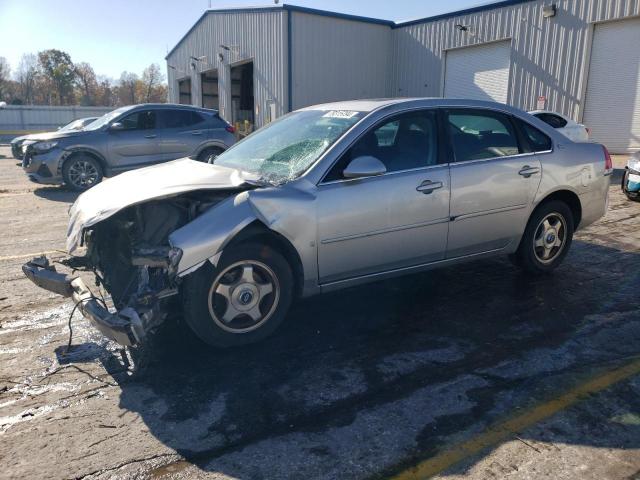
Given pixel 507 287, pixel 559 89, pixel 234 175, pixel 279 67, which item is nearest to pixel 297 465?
pixel 234 175

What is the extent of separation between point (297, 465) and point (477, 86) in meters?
19.2

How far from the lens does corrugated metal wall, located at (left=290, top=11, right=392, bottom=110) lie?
843 inches

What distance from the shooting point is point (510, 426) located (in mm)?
2910

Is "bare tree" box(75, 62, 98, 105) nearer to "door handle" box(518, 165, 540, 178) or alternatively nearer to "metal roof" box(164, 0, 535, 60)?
"metal roof" box(164, 0, 535, 60)

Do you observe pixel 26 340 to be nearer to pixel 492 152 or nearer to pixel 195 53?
pixel 492 152

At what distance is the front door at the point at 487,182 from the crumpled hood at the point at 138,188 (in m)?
1.87

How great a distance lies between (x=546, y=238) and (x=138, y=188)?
3787 mm

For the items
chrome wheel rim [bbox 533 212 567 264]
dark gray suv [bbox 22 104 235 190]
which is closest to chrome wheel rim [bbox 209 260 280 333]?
chrome wheel rim [bbox 533 212 567 264]

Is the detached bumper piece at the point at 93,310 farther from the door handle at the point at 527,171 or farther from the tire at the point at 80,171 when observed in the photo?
the tire at the point at 80,171

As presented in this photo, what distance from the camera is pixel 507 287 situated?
5137 mm

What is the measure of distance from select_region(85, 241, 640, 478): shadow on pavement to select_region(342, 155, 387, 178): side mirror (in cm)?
119

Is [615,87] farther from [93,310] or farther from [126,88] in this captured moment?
[126,88]

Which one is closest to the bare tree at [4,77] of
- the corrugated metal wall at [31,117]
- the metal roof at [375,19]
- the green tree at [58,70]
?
the green tree at [58,70]

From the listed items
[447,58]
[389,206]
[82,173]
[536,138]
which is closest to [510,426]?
[389,206]
